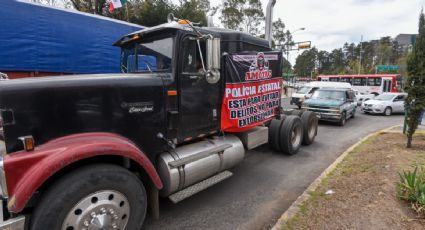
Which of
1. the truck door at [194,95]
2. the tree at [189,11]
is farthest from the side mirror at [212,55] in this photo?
the tree at [189,11]

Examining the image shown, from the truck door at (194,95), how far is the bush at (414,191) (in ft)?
10.2

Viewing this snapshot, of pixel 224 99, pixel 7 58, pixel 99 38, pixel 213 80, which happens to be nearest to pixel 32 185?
pixel 213 80

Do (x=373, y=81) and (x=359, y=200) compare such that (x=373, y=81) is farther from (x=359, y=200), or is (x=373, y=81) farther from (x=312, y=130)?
(x=359, y=200)

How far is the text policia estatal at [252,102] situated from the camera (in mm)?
4266

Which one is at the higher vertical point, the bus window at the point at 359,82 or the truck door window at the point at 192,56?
the truck door window at the point at 192,56

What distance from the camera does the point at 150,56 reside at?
12.2 feet

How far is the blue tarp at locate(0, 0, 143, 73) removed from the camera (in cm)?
554

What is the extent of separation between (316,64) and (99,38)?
12759cm

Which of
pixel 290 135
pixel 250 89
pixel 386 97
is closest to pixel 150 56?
pixel 250 89

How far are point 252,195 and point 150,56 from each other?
2864 mm

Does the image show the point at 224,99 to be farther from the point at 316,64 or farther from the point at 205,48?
the point at 316,64

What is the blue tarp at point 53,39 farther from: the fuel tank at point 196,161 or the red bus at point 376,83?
the red bus at point 376,83

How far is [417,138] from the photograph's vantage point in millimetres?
7777

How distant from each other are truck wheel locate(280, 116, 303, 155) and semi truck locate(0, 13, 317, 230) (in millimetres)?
1165
